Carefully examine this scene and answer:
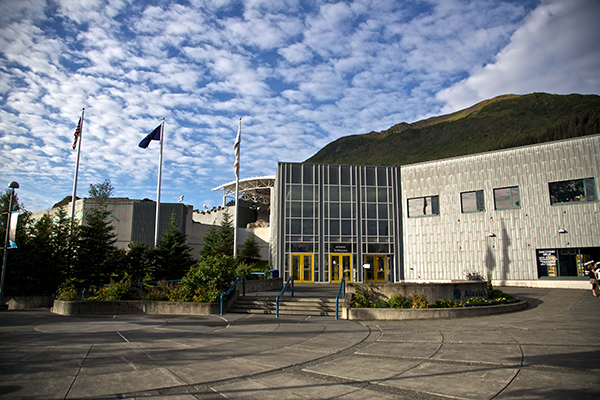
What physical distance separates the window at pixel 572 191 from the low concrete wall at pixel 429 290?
1495 centimetres

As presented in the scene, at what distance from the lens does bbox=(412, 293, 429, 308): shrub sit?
565 inches

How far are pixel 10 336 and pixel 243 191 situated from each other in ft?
207

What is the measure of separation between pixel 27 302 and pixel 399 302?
20.7 metres

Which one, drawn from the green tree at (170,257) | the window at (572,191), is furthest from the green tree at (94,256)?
the window at (572,191)

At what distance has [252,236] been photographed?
5766 cm

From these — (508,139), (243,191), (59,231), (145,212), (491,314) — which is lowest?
(491,314)

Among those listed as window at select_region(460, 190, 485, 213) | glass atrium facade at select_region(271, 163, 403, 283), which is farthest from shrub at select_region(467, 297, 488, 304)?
glass atrium facade at select_region(271, 163, 403, 283)

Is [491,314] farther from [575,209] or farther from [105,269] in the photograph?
[105,269]

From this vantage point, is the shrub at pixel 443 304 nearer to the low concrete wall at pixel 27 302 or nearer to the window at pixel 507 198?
the window at pixel 507 198

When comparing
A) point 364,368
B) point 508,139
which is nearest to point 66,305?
point 364,368

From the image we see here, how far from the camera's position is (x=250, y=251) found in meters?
55.2

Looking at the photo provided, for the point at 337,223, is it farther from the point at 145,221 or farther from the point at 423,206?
the point at 145,221

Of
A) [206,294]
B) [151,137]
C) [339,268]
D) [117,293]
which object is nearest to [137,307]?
[117,293]

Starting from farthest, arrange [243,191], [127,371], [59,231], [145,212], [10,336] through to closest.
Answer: [243,191], [145,212], [59,231], [10,336], [127,371]
